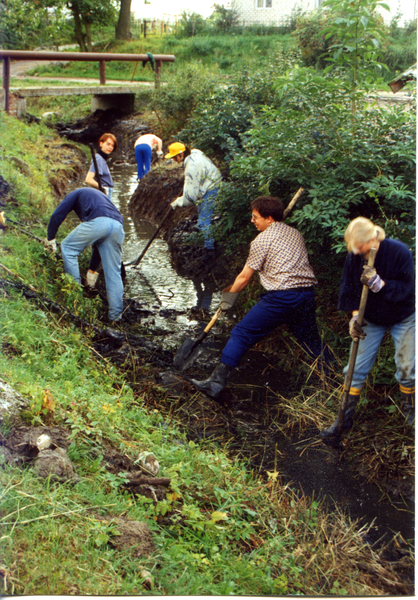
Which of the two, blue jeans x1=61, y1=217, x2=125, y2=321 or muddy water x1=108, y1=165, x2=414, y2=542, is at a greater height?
blue jeans x1=61, y1=217, x2=125, y2=321

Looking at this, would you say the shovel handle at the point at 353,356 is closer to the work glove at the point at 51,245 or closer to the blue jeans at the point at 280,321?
the blue jeans at the point at 280,321

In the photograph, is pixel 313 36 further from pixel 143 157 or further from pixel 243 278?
pixel 143 157

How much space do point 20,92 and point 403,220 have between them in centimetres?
1049

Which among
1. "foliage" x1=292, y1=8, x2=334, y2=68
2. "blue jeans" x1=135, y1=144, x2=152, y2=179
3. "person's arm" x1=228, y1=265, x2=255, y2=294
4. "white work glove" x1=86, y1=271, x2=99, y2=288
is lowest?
"white work glove" x1=86, y1=271, x2=99, y2=288

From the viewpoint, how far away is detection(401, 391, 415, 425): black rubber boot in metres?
3.13

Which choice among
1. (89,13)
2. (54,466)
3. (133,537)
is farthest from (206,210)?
(133,537)

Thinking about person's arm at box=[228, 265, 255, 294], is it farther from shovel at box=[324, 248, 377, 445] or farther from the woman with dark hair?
the woman with dark hair

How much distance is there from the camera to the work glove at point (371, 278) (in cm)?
295

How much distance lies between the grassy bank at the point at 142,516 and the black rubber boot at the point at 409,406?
747 millimetres

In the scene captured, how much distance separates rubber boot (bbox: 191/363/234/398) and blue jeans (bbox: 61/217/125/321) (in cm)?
150

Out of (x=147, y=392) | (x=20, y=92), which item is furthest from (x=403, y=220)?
(x=20, y=92)

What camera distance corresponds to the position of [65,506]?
2.44m

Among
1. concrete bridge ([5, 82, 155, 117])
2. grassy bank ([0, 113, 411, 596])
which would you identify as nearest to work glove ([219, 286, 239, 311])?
grassy bank ([0, 113, 411, 596])

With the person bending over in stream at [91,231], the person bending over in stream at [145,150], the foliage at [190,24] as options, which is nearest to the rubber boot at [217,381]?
the person bending over in stream at [91,231]
